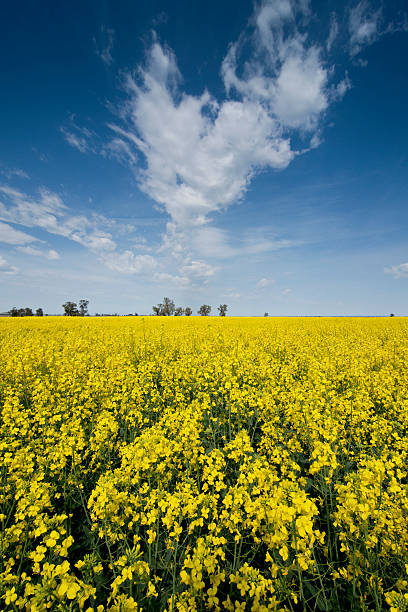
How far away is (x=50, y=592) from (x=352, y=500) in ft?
8.49

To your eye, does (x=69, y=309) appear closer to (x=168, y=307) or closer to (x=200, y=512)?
(x=168, y=307)

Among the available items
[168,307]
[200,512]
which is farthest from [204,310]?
[200,512]

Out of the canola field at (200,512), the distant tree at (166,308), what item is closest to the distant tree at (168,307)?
the distant tree at (166,308)

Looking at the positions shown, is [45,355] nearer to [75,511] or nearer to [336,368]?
[75,511]

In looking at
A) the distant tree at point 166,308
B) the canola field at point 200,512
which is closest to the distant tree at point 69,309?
the distant tree at point 166,308

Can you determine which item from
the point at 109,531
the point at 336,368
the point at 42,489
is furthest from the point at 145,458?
the point at 336,368

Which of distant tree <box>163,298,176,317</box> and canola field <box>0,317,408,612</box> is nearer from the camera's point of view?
canola field <box>0,317,408,612</box>

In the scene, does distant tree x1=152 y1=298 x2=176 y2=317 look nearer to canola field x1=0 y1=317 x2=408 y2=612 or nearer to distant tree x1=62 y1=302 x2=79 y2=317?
A: distant tree x1=62 y1=302 x2=79 y2=317

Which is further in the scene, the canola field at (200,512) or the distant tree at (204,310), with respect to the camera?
the distant tree at (204,310)

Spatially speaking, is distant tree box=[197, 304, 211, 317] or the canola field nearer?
the canola field

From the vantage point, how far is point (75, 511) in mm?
4082

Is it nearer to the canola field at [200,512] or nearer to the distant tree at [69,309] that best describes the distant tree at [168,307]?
the distant tree at [69,309]

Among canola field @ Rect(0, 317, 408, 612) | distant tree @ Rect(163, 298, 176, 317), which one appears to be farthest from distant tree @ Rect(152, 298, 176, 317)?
canola field @ Rect(0, 317, 408, 612)

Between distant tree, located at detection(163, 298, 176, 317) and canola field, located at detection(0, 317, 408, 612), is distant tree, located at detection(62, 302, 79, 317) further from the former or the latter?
canola field, located at detection(0, 317, 408, 612)
